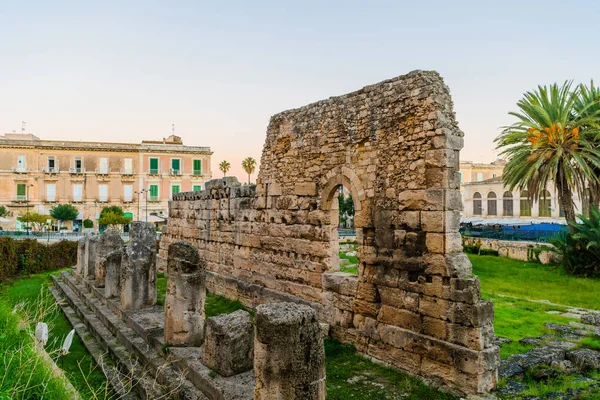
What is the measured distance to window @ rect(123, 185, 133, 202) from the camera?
42219 mm

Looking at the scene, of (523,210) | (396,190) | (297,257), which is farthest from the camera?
(523,210)

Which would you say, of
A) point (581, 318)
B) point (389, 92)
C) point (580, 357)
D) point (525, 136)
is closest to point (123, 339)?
point (389, 92)

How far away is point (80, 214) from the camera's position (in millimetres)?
41125

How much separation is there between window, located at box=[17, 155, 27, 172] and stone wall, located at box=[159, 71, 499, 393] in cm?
3878

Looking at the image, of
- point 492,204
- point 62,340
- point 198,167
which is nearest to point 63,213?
point 198,167

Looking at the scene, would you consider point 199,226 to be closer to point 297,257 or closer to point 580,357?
point 297,257

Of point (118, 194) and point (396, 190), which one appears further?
point (118, 194)

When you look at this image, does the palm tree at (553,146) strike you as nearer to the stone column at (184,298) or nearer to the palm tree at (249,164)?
the stone column at (184,298)

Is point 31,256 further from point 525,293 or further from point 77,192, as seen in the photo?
point 77,192

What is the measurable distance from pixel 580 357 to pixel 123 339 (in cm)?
753

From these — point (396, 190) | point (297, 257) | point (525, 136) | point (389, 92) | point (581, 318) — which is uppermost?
point (525, 136)

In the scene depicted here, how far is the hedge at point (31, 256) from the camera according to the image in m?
17.2

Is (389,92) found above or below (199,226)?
above

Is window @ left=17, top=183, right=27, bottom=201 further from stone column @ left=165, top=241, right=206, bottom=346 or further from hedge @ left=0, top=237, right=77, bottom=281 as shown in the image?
stone column @ left=165, top=241, right=206, bottom=346
